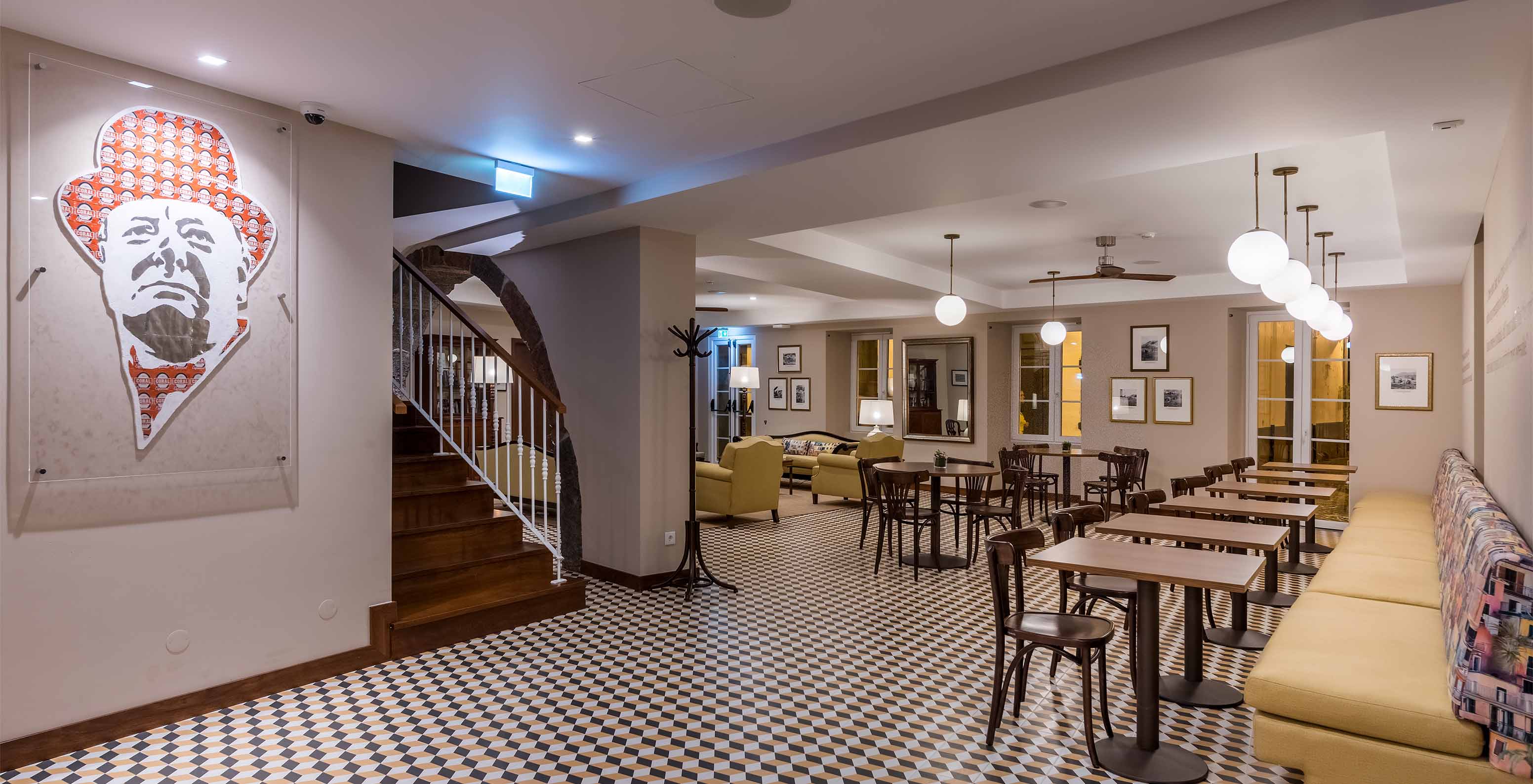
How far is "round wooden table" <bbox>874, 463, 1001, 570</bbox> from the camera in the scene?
630 cm

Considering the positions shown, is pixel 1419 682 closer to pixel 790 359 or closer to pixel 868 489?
pixel 868 489

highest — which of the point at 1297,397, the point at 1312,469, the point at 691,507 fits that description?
the point at 1297,397

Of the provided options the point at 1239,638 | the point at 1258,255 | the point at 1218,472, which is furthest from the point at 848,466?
the point at 1258,255

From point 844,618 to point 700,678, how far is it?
1.33 meters

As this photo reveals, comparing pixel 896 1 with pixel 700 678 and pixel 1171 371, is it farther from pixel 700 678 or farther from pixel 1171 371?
pixel 1171 371

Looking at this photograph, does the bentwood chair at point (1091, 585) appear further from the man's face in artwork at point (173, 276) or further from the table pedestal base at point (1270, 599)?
the man's face in artwork at point (173, 276)

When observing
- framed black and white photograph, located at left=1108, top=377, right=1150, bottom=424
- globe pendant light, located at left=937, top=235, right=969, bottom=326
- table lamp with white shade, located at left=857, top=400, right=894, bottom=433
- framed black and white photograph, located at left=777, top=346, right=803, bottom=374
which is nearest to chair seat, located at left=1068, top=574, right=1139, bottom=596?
globe pendant light, located at left=937, top=235, right=969, bottom=326

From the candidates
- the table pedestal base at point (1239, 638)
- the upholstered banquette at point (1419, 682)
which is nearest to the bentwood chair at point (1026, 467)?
the table pedestal base at point (1239, 638)

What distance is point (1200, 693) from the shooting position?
3.61 m

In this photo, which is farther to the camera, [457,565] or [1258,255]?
[457,565]

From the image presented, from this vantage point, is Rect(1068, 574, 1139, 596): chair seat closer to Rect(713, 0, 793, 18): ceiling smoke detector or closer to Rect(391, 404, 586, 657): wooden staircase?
Rect(713, 0, 793, 18): ceiling smoke detector

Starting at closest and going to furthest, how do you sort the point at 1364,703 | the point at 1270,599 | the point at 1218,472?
the point at 1364,703 → the point at 1270,599 → the point at 1218,472

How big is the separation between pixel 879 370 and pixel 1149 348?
390cm

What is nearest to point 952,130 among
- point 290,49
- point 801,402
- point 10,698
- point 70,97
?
point 290,49
